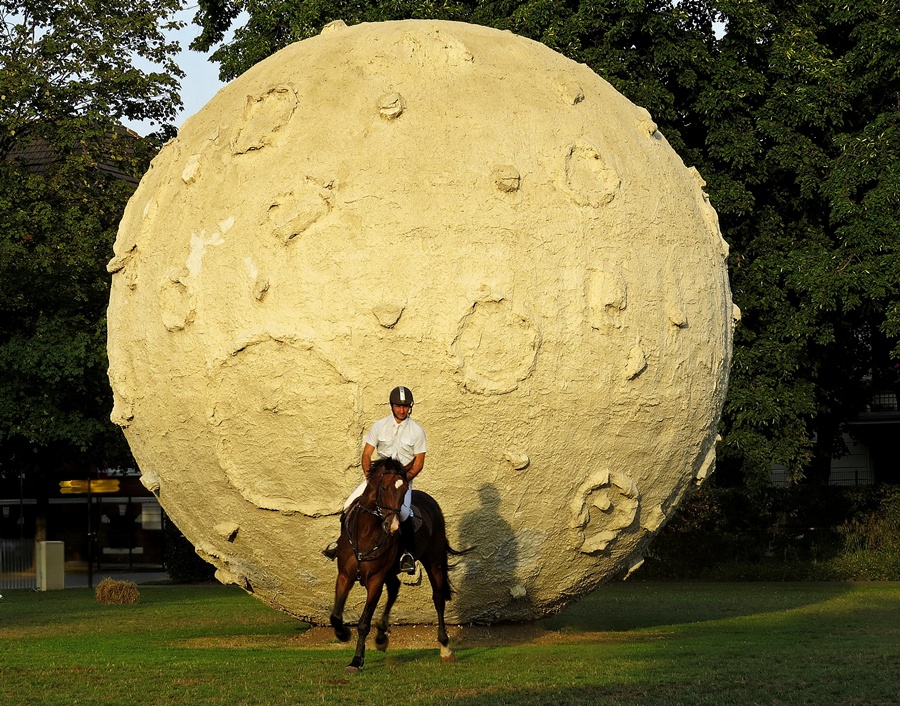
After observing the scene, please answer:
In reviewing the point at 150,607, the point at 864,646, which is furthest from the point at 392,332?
the point at 150,607

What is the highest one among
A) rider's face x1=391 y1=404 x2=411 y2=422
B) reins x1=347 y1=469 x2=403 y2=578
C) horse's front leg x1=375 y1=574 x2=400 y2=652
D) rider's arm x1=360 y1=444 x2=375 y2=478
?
rider's face x1=391 y1=404 x2=411 y2=422

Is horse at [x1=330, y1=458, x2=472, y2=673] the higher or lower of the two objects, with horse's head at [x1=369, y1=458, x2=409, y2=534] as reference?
lower

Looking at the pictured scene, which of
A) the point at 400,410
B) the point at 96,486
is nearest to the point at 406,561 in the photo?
the point at 400,410

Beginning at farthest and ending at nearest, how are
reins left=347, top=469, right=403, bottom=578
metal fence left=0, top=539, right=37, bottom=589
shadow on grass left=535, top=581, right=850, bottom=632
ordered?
metal fence left=0, top=539, right=37, bottom=589 → shadow on grass left=535, top=581, right=850, bottom=632 → reins left=347, top=469, right=403, bottom=578

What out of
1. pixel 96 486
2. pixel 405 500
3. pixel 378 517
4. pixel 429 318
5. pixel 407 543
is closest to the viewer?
pixel 378 517

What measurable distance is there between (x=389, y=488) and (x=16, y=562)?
20.1 meters

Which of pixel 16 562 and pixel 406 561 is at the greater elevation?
pixel 406 561

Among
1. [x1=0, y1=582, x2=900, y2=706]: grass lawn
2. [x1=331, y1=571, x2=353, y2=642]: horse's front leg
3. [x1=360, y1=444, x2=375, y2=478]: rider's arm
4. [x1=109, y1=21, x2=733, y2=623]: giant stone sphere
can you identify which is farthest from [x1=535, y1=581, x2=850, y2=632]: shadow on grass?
[x1=360, y1=444, x2=375, y2=478]: rider's arm

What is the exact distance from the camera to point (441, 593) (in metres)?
10.8

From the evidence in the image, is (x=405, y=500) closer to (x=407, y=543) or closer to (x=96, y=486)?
(x=407, y=543)

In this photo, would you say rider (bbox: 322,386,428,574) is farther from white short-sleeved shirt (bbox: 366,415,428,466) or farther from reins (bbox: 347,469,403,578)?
reins (bbox: 347,469,403,578)

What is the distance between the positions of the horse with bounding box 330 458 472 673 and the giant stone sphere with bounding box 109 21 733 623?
2.45 feet

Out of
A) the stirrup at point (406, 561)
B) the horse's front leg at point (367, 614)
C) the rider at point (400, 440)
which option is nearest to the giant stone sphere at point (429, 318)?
the rider at point (400, 440)

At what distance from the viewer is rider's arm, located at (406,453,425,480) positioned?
32.8 ft
